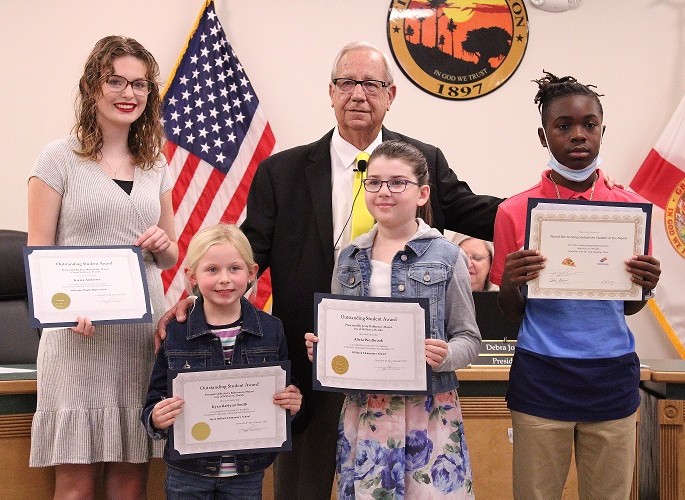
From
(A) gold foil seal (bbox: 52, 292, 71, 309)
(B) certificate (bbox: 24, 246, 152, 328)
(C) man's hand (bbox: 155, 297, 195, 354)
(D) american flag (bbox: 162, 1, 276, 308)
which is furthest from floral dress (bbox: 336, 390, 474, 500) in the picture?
(D) american flag (bbox: 162, 1, 276, 308)

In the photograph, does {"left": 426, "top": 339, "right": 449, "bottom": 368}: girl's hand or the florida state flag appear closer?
{"left": 426, "top": 339, "right": 449, "bottom": 368}: girl's hand

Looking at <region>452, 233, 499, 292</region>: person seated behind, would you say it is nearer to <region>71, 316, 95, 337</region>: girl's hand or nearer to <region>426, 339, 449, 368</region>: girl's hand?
<region>426, 339, 449, 368</region>: girl's hand

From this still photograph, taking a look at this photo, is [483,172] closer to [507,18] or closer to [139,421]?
[507,18]

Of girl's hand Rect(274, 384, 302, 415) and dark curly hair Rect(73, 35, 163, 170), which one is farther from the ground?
dark curly hair Rect(73, 35, 163, 170)

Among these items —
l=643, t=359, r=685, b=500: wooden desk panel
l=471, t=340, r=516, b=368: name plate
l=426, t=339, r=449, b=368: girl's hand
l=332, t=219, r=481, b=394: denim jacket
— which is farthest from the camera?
l=471, t=340, r=516, b=368: name plate

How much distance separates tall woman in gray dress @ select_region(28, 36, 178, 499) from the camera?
8.13ft

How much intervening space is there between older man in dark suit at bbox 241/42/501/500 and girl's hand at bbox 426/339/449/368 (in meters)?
0.55

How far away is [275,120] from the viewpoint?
5160 millimetres

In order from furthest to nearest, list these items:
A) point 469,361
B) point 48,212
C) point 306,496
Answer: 1. point 306,496
2. point 48,212
3. point 469,361

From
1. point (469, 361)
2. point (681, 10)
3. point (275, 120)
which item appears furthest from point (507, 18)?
point (469, 361)

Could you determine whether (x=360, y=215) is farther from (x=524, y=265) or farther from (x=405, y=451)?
(x=405, y=451)

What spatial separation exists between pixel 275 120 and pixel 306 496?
9.75 feet

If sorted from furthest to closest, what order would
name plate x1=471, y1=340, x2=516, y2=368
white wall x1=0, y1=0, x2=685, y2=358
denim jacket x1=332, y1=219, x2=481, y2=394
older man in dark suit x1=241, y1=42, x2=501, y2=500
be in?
white wall x1=0, y1=0, x2=685, y2=358
name plate x1=471, y1=340, x2=516, y2=368
older man in dark suit x1=241, y1=42, x2=501, y2=500
denim jacket x1=332, y1=219, x2=481, y2=394

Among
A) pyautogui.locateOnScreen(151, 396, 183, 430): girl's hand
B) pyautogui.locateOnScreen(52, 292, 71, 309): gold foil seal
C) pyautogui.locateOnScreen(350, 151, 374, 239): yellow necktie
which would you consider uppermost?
pyautogui.locateOnScreen(350, 151, 374, 239): yellow necktie
